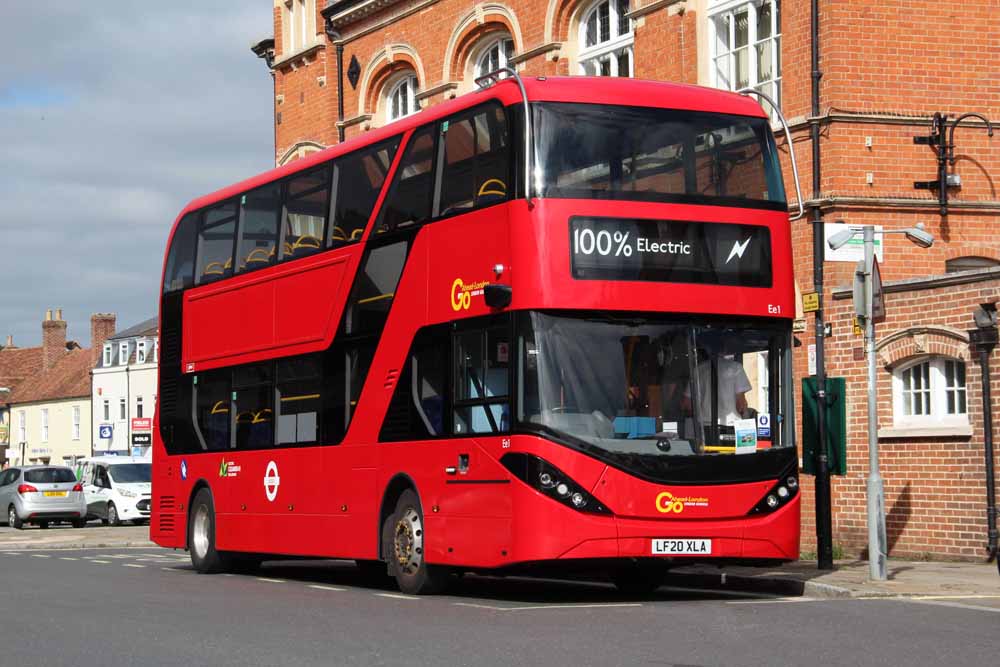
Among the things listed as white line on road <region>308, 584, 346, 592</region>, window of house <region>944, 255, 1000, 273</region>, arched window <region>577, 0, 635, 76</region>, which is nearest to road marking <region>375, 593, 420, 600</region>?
white line on road <region>308, 584, 346, 592</region>

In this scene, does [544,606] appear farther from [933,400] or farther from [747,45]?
[747,45]

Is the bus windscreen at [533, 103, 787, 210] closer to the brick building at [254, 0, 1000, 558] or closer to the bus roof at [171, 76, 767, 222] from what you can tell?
the bus roof at [171, 76, 767, 222]

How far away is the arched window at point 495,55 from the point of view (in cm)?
3025

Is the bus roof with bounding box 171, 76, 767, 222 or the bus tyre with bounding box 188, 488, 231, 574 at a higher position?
the bus roof with bounding box 171, 76, 767, 222

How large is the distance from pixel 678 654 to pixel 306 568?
12.9 m

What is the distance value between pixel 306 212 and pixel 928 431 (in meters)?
8.16

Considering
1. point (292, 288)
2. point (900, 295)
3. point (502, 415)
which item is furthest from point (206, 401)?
point (900, 295)

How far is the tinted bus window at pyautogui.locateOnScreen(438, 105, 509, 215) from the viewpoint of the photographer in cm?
1462

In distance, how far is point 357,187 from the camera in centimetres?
1728

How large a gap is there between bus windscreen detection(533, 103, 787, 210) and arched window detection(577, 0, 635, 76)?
11832 millimetres

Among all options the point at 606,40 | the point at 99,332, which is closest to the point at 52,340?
the point at 99,332

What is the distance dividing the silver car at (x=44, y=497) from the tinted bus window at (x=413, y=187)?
26.6 metres

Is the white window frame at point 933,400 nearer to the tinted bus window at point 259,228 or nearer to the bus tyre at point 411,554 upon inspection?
the bus tyre at point 411,554

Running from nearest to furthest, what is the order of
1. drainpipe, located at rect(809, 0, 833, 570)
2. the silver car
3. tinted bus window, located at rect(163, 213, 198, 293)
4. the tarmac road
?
the tarmac road
drainpipe, located at rect(809, 0, 833, 570)
tinted bus window, located at rect(163, 213, 198, 293)
the silver car
